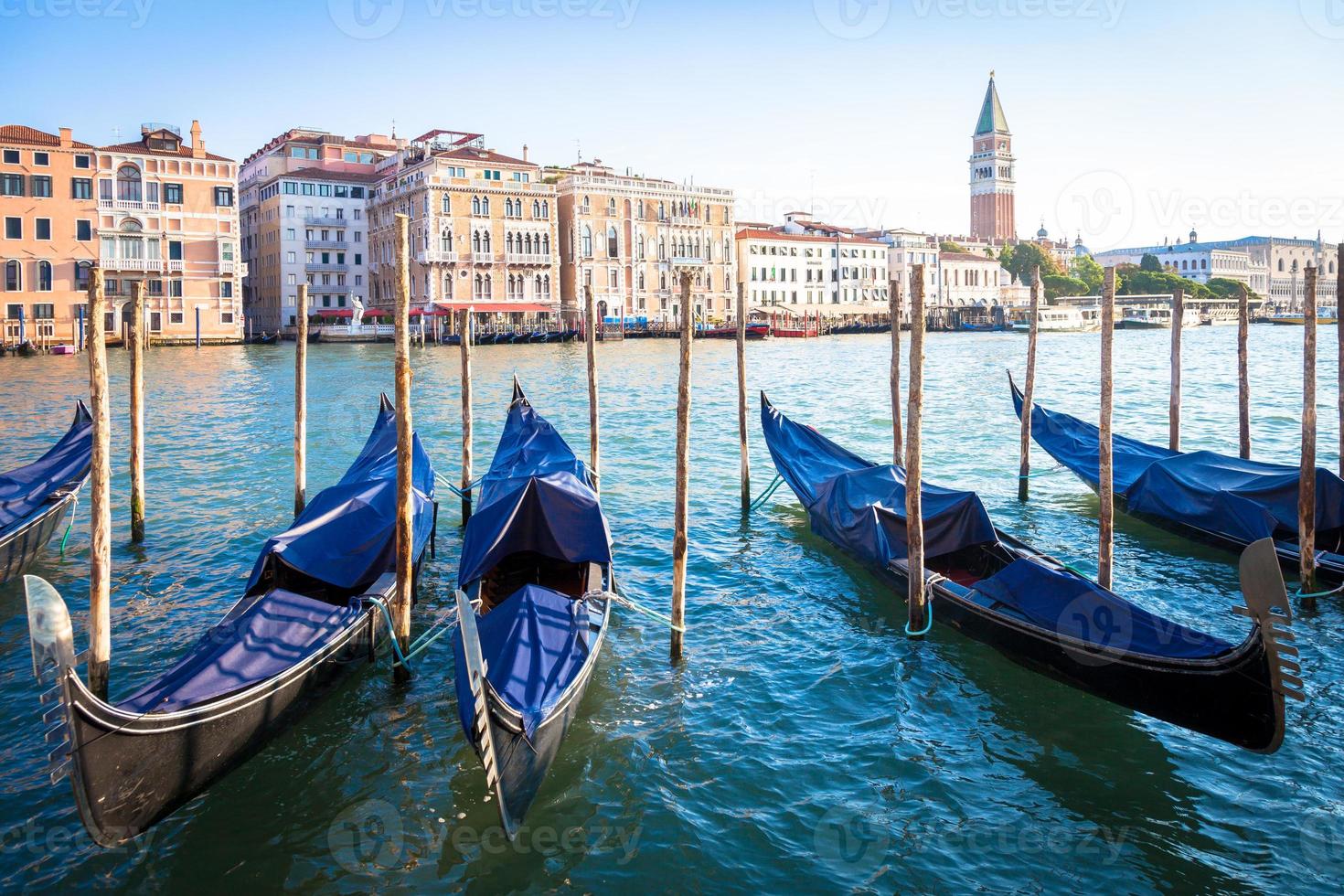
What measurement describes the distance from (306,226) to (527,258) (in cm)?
929

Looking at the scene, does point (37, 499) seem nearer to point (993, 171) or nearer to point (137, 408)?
point (137, 408)

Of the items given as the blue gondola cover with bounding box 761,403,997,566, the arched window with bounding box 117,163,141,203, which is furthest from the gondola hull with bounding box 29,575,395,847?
the arched window with bounding box 117,163,141,203

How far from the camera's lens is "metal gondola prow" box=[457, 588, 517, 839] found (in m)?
3.49

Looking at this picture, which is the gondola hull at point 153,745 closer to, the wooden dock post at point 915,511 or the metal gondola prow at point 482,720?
the metal gondola prow at point 482,720

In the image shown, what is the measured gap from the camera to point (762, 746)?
460cm

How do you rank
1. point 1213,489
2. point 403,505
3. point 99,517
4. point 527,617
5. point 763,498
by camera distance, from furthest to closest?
point 763,498
point 1213,489
point 403,505
point 527,617
point 99,517

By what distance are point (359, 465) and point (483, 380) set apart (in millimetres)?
15477

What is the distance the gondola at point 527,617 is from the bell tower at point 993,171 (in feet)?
247

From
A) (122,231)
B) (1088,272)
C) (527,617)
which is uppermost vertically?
(1088,272)

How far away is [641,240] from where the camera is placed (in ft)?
147

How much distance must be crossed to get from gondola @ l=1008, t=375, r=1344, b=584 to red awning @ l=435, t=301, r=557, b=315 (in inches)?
1321

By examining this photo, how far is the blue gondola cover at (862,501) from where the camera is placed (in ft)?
21.3

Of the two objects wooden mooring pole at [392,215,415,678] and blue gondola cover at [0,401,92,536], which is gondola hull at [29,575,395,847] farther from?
blue gondola cover at [0,401,92,536]

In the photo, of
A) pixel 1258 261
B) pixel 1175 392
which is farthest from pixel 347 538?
pixel 1258 261
